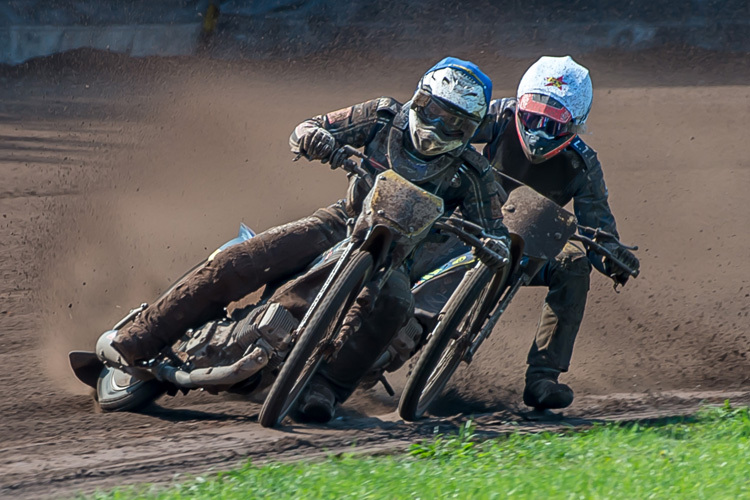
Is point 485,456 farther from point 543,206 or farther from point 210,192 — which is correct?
point 210,192

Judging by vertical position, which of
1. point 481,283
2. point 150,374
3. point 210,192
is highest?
point 210,192

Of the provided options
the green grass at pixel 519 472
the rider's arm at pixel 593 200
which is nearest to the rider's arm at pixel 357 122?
the rider's arm at pixel 593 200

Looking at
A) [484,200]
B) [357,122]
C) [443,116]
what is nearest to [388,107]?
[357,122]

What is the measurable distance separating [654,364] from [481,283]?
2509 mm

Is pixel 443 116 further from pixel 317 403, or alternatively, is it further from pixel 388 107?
pixel 317 403

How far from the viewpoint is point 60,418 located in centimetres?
592

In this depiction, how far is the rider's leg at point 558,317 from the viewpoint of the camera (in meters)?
6.66

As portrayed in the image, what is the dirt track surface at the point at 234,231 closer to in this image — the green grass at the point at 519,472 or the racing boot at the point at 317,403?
the racing boot at the point at 317,403

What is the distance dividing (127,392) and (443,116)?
230 cm

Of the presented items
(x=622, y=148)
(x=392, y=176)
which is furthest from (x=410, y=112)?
(x=622, y=148)

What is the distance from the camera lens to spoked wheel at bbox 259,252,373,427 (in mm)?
5340

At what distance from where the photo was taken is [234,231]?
32.0 ft

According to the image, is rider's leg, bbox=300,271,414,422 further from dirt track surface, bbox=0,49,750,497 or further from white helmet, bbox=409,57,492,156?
white helmet, bbox=409,57,492,156

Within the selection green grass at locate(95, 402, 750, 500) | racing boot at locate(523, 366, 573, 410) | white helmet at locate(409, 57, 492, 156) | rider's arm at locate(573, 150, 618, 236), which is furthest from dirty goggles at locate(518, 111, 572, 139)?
green grass at locate(95, 402, 750, 500)
